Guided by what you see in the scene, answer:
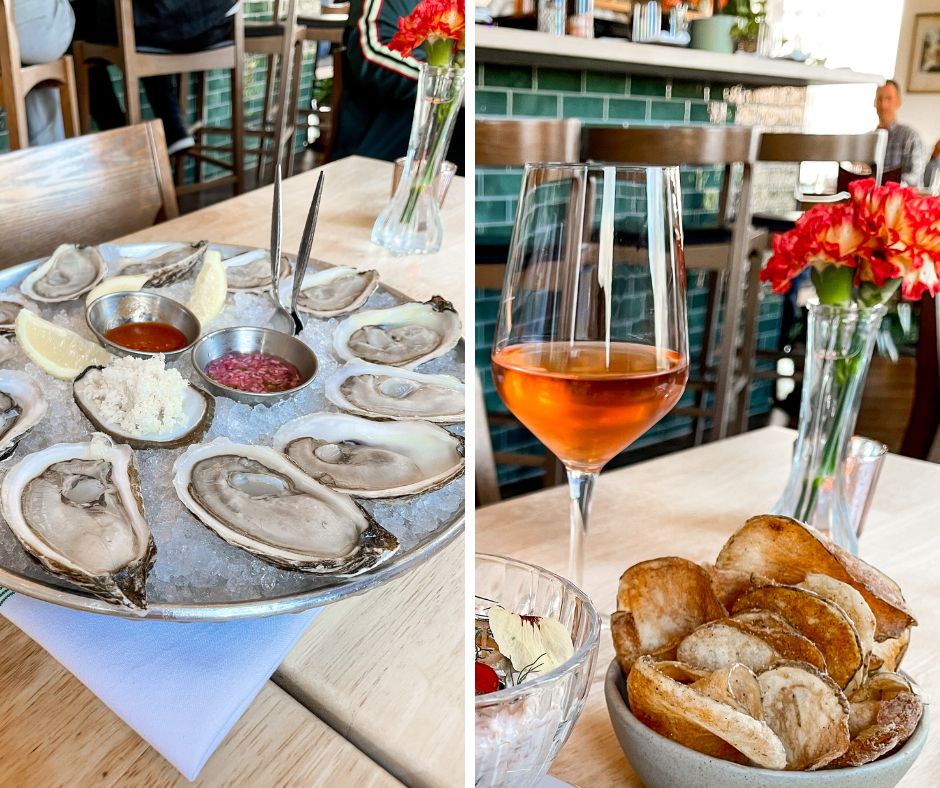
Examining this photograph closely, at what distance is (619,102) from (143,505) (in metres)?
2.22

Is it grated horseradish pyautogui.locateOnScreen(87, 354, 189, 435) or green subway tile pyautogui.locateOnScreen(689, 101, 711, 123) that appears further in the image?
green subway tile pyautogui.locateOnScreen(689, 101, 711, 123)

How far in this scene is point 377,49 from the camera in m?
1.06

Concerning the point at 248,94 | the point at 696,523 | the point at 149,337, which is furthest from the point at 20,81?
the point at 696,523

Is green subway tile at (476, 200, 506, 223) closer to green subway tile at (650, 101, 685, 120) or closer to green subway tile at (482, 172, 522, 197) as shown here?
green subway tile at (482, 172, 522, 197)

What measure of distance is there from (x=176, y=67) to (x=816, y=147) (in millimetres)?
1170

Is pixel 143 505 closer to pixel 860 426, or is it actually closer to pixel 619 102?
pixel 619 102

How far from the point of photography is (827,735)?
28 cm

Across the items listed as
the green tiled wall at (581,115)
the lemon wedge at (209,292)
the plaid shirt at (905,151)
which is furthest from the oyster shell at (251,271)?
the plaid shirt at (905,151)

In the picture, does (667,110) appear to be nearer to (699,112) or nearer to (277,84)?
(699,112)

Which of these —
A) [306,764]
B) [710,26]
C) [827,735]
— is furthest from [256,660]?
[710,26]

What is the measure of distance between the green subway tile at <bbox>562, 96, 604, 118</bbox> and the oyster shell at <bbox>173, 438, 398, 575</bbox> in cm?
199

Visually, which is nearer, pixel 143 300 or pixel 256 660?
pixel 256 660

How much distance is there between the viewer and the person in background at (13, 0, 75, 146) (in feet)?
4.12

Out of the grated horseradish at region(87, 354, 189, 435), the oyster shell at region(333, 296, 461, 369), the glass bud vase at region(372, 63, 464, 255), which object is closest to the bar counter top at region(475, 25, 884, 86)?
the glass bud vase at region(372, 63, 464, 255)
